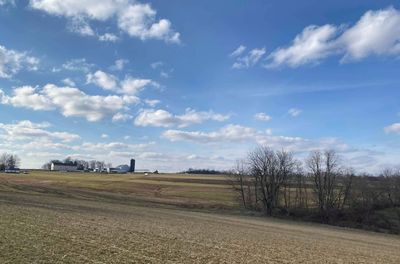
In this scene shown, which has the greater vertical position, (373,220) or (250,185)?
(250,185)

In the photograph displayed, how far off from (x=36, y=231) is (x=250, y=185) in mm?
80977

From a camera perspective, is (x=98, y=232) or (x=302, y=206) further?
(x=302, y=206)

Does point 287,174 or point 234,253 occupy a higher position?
point 287,174

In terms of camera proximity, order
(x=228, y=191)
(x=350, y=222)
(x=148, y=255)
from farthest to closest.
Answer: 1. (x=228, y=191)
2. (x=350, y=222)
3. (x=148, y=255)

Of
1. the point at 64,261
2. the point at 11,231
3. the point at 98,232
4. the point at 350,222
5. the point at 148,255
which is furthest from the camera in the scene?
the point at 350,222

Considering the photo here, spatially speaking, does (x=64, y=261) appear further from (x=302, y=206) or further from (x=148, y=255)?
(x=302, y=206)

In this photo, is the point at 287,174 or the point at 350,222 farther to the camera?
the point at 287,174

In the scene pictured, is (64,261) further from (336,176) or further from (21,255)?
(336,176)

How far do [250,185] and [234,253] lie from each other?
79.1m

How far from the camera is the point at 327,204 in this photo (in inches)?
3588

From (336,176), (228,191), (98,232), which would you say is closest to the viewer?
(98,232)

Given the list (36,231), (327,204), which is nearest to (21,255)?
(36,231)

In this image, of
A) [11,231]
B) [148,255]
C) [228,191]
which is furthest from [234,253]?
[228,191]

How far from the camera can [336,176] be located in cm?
9738
